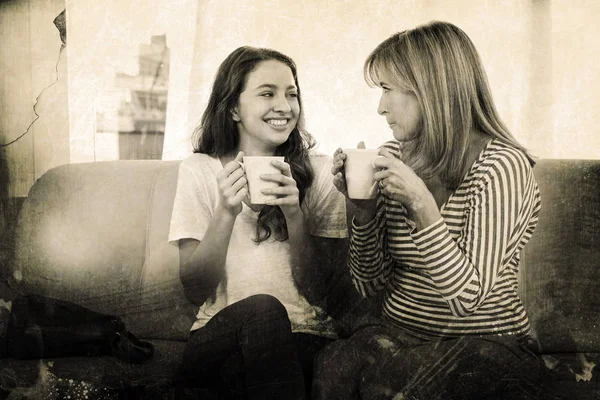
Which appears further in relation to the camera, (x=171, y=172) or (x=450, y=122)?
(x=171, y=172)

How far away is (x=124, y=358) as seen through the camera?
3.94 feet

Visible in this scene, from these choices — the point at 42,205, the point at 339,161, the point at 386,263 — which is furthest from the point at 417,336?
the point at 42,205

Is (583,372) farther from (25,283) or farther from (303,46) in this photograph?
(25,283)

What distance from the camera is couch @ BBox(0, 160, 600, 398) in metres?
1.21

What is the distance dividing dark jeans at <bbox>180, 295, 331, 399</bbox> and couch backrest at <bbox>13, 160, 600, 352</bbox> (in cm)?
8

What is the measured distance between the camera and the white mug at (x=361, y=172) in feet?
3.42

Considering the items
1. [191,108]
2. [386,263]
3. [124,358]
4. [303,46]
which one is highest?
[303,46]

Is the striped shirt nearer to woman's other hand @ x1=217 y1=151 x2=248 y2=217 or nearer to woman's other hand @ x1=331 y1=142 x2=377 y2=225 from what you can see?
woman's other hand @ x1=331 y1=142 x2=377 y2=225

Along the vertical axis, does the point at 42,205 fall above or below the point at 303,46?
below

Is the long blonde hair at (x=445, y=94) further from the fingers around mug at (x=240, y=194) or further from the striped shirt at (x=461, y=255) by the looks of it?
the fingers around mug at (x=240, y=194)

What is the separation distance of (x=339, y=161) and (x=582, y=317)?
69cm

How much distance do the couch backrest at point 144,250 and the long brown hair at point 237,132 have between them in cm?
12

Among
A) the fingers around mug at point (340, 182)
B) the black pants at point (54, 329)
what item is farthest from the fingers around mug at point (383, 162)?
the black pants at point (54, 329)

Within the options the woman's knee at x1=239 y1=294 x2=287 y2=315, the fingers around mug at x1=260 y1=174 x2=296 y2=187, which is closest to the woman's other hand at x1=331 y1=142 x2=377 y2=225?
the fingers around mug at x1=260 y1=174 x2=296 y2=187
